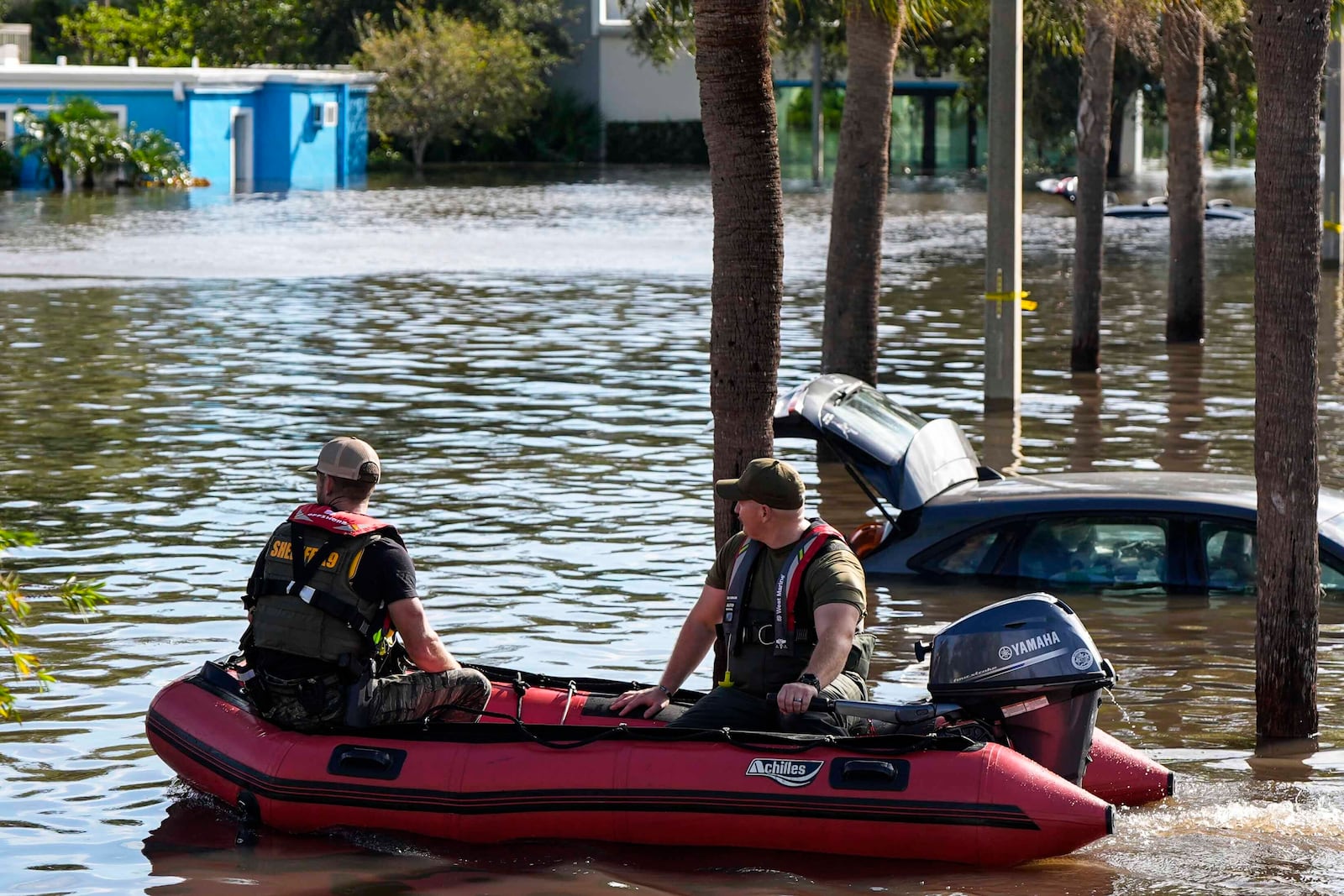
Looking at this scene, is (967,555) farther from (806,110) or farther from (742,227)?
(806,110)

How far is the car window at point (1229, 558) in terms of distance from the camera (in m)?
11.2

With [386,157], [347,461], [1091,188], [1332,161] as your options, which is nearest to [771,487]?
[347,461]

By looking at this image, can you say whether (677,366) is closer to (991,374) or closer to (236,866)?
(991,374)

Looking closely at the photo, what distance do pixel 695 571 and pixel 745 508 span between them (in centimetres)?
501

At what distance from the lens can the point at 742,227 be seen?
31.0ft

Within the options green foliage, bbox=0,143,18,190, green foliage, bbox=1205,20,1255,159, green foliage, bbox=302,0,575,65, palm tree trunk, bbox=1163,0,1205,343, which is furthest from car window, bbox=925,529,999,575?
green foliage, bbox=302,0,575,65

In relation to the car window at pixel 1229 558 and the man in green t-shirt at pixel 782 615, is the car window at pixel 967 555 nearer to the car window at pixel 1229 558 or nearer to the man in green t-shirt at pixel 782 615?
the car window at pixel 1229 558

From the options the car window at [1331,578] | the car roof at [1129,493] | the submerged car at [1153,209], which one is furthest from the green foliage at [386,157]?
the car window at [1331,578]

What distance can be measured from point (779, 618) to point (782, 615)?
0.02m

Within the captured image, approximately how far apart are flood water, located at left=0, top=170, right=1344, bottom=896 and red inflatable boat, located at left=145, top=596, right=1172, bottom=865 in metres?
0.13

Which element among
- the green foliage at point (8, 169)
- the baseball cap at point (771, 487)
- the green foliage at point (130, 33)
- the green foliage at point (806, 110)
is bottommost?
the baseball cap at point (771, 487)

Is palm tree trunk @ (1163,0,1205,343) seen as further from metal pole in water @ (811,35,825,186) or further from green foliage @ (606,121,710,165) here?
green foliage @ (606,121,710,165)

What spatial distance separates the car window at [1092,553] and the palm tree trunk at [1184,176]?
375 inches

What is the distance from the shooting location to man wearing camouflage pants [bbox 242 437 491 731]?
8008 mm
